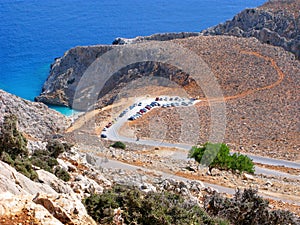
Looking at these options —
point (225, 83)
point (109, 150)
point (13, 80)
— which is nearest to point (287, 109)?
point (225, 83)

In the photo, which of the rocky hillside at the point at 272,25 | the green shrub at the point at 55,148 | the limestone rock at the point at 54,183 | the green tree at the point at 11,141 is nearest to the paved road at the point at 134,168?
the green shrub at the point at 55,148

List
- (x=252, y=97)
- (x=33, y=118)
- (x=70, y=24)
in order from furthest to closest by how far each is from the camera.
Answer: (x=70, y=24) → (x=252, y=97) → (x=33, y=118)

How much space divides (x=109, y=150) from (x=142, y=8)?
399 feet

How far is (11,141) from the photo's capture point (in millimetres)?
18516

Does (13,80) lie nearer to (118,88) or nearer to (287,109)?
(118,88)

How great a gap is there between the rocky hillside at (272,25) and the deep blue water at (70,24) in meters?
40.1

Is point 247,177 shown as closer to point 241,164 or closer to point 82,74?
point 241,164

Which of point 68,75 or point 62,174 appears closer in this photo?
point 62,174

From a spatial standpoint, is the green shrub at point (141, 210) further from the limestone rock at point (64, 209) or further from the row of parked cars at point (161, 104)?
the row of parked cars at point (161, 104)

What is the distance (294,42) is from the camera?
236 feet

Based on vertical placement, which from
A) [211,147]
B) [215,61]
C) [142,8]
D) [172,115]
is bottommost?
[211,147]

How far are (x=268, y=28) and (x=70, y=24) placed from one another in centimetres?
7091

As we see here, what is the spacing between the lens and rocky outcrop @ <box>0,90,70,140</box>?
1613 inches

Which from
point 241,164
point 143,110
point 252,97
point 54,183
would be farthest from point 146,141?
point 54,183
